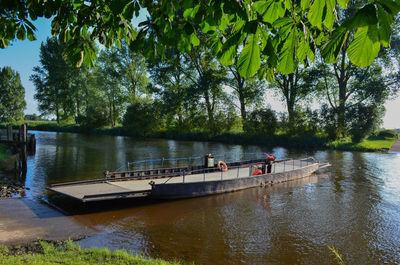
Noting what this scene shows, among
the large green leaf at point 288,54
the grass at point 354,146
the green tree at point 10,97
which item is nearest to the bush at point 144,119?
Result: the grass at point 354,146

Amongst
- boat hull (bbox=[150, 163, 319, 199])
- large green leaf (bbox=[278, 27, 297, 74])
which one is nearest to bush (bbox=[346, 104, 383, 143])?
boat hull (bbox=[150, 163, 319, 199])

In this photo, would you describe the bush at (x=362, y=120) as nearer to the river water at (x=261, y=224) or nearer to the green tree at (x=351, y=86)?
the green tree at (x=351, y=86)

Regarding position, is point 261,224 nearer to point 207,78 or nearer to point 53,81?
point 207,78

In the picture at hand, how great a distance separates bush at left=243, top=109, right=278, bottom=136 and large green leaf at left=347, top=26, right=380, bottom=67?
137ft

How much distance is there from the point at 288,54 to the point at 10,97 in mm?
89588

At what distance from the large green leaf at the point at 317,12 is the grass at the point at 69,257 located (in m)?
6.62

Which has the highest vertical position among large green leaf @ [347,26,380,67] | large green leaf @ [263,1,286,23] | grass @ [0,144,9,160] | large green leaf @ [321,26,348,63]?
large green leaf @ [263,1,286,23]

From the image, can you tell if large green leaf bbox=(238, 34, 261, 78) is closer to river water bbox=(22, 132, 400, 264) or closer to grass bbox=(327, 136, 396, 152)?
river water bbox=(22, 132, 400, 264)

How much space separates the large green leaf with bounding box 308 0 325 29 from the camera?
181 centimetres

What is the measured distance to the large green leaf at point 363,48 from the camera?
1.52 m

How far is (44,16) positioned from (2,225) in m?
9.76

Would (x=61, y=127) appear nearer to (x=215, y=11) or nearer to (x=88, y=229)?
(x=88, y=229)

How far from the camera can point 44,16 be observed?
148 inches

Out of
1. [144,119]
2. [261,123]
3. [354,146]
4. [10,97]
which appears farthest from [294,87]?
[10,97]
